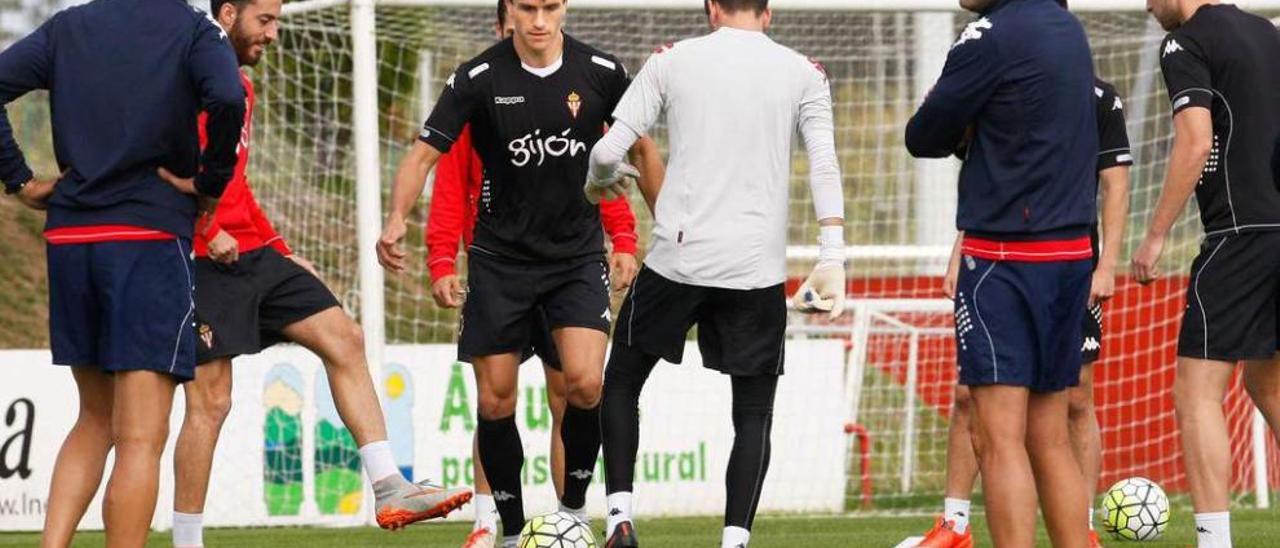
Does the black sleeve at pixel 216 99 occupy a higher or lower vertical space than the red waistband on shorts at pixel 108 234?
higher

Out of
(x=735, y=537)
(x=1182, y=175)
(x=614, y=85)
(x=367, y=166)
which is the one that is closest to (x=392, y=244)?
(x=614, y=85)

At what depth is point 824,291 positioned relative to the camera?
655 cm

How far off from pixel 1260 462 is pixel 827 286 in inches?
285

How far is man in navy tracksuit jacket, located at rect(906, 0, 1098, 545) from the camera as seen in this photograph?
614 cm

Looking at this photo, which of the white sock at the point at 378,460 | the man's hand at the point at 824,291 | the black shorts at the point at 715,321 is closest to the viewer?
the man's hand at the point at 824,291

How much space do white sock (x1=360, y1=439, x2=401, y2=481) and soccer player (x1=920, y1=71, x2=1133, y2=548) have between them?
2128mm

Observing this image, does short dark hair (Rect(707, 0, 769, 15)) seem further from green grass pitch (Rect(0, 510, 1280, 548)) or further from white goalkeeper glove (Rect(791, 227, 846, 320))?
green grass pitch (Rect(0, 510, 1280, 548))

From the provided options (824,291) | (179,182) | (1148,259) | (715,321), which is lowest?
(715,321)

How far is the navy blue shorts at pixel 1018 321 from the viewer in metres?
6.13

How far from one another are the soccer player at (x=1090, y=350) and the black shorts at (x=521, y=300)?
140 centimetres

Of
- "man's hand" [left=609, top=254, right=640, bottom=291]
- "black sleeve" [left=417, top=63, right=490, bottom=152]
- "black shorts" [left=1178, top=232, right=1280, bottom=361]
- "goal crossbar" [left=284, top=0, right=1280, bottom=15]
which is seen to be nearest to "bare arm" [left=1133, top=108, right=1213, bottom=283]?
"black shorts" [left=1178, top=232, right=1280, bottom=361]

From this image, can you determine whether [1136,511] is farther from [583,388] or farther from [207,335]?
[207,335]

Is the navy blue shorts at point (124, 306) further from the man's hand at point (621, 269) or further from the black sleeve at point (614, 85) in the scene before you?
the man's hand at point (621, 269)

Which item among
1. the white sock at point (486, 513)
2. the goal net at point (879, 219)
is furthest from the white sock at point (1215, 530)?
the goal net at point (879, 219)
